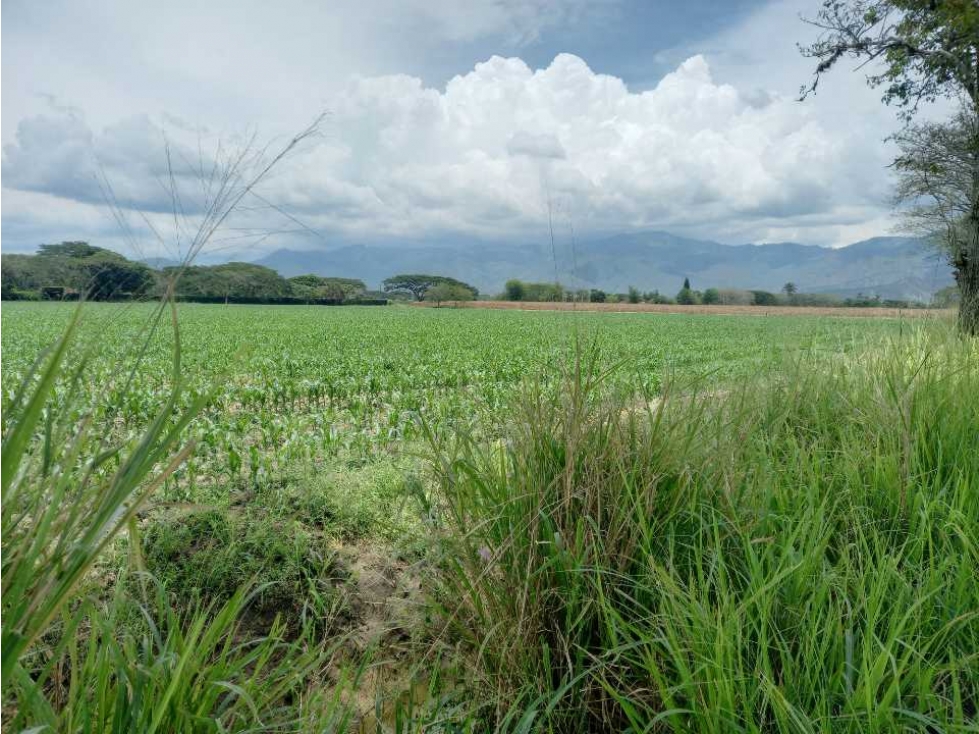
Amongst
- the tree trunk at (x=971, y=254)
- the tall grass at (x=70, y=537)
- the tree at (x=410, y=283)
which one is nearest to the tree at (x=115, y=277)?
the tall grass at (x=70, y=537)

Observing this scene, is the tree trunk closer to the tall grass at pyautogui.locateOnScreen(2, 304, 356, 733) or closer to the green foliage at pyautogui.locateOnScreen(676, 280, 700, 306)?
the tall grass at pyautogui.locateOnScreen(2, 304, 356, 733)

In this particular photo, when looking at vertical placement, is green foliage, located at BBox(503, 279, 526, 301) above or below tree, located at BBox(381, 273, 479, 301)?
below

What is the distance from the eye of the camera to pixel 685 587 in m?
2.18

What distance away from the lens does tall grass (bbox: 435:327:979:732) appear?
1.87 m

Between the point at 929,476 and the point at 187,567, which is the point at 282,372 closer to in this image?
the point at 187,567

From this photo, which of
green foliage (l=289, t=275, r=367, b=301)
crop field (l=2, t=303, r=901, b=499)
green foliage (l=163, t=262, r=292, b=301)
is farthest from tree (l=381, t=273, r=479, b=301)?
green foliage (l=163, t=262, r=292, b=301)

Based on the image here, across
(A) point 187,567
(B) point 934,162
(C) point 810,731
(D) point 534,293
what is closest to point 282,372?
(A) point 187,567

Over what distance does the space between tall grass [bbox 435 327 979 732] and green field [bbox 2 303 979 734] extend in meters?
0.02

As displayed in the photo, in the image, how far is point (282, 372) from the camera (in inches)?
521

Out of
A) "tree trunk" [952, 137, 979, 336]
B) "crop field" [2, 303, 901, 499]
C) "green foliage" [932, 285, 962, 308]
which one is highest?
"tree trunk" [952, 137, 979, 336]

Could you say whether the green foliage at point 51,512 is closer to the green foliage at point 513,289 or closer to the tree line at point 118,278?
the tree line at point 118,278

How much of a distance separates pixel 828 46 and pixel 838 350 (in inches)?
363

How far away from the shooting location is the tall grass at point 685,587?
1.87 metres

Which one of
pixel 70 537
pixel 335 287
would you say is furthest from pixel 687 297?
pixel 70 537
